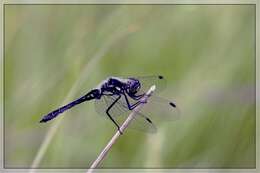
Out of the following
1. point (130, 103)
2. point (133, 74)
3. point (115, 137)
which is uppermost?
point (133, 74)

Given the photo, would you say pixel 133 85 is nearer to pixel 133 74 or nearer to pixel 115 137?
pixel 133 74

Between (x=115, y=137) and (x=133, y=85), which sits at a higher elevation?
(x=133, y=85)

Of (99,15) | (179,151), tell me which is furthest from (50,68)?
(179,151)

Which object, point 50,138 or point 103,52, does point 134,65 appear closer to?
point 103,52

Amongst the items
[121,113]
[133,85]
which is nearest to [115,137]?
[121,113]
